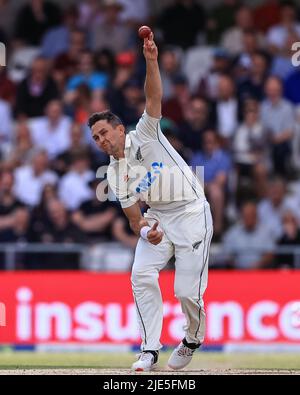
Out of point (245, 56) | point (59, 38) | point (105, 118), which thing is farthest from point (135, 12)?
point (105, 118)

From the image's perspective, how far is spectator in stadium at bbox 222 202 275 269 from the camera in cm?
1595

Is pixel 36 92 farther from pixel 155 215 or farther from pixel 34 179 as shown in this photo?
pixel 155 215

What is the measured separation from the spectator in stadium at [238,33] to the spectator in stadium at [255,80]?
0.62 m

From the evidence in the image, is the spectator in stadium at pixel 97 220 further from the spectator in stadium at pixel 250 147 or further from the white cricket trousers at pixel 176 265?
the white cricket trousers at pixel 176 265

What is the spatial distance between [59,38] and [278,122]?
412 centimetres

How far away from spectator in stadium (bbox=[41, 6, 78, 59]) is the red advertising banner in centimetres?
471

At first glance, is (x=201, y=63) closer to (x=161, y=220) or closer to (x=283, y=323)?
(x=283, y=323)

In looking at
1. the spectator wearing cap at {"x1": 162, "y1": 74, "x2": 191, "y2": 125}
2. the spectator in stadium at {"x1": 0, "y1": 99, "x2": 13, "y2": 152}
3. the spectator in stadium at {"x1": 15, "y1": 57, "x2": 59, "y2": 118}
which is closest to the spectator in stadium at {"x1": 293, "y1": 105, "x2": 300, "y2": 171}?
the spectator wearing cap at {"x1": 162, "y1": 74, "x2": 191, "y2": 125}

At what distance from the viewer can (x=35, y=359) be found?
13133 millimetres

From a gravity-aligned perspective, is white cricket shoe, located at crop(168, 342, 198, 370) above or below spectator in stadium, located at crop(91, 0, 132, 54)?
below

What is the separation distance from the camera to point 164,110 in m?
17.5

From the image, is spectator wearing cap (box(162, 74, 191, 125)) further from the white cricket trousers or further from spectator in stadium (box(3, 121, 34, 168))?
the white cricket trousers

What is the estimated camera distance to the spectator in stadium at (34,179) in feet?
55.5
